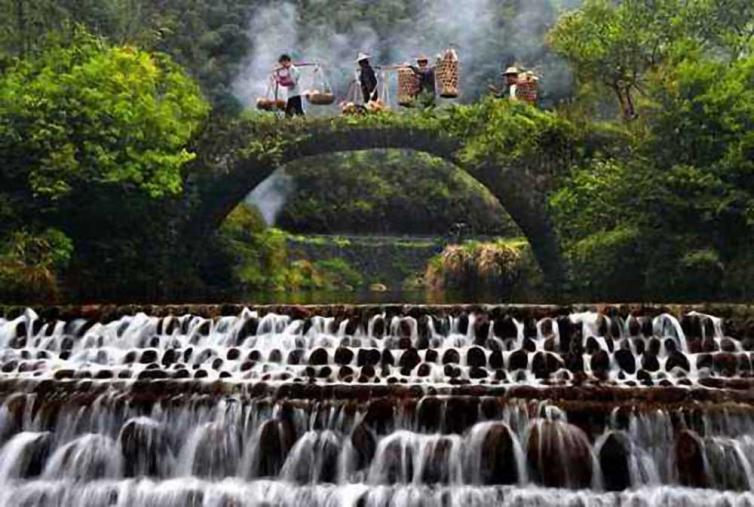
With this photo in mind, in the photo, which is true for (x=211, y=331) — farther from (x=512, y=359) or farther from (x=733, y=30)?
(x=733, y=30)

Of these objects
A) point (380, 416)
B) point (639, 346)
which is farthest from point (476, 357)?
point (380, 416)

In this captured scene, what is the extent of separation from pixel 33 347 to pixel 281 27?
31840 millimetres

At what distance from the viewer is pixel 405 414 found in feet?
29.7

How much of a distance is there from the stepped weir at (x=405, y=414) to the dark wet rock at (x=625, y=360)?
0.03 m

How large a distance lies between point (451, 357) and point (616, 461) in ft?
8.57

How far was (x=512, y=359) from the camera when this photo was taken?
10633mm

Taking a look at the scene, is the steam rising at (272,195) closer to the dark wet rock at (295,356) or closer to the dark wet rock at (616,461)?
the dark wet rock at (295,356)

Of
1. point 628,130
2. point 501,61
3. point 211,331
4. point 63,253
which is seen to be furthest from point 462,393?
point 501,61

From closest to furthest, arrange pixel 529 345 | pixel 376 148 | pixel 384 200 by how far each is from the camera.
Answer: pixel 529 345 → pixel 376 148 → pixel 384 200

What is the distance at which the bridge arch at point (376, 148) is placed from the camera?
67.2ft

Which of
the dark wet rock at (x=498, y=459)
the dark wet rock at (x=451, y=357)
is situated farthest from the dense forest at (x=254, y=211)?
the dark wet rock at (x=498, y=459)

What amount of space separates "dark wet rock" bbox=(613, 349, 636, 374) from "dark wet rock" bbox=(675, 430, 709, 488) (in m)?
1.98

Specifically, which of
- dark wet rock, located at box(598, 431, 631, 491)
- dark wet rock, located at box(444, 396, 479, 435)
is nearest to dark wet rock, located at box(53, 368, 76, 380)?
dark wet rock, located at box(444, 396, 479, 435)

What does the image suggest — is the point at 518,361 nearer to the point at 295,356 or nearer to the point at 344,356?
Answer: the point at 344,356
